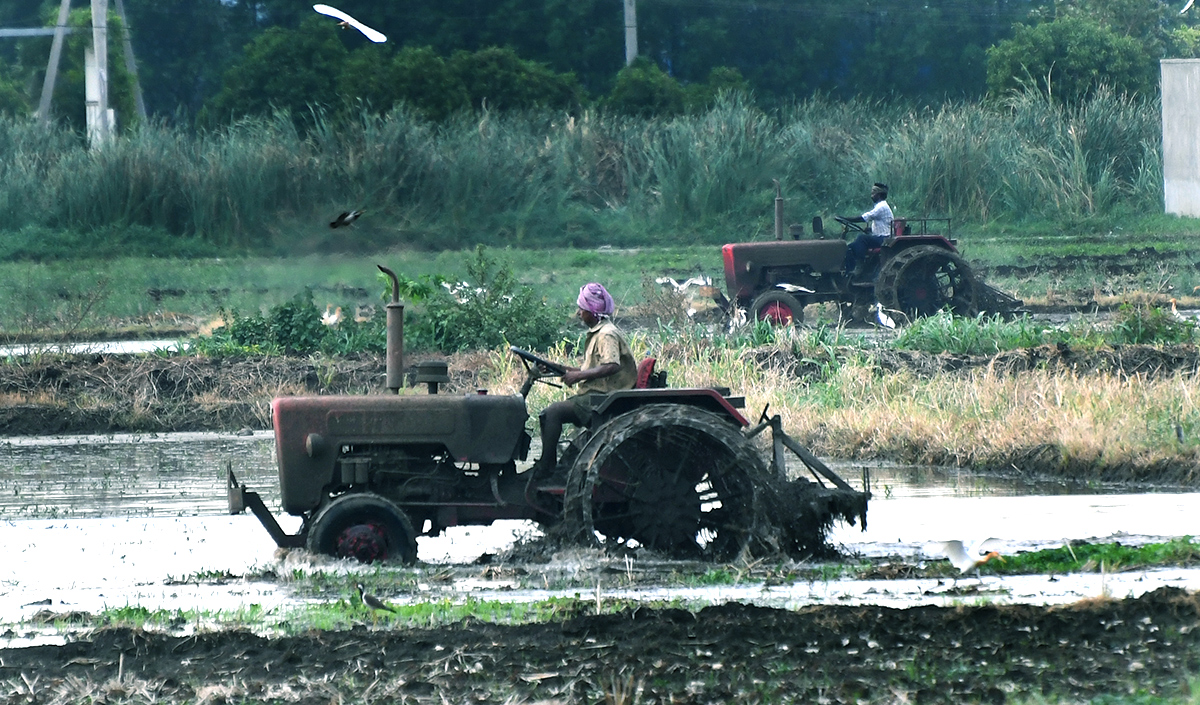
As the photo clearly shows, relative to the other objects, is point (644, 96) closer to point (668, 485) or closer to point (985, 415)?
point (985, 415)

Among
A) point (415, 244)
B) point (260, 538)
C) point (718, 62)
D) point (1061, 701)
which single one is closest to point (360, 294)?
point (415, 244)

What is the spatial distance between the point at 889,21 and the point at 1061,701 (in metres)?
48.3

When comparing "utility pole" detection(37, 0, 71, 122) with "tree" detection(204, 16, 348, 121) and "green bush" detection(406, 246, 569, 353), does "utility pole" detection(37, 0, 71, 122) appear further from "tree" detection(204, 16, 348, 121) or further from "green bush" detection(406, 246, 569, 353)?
"green bush" detection(406, 246, 569, 353)

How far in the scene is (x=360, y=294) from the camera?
78.2 feet

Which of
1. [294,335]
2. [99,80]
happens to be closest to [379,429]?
[294,335]

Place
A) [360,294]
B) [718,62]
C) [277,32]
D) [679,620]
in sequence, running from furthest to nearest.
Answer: [718,62]
[277,32]
[360,294]
[679,620]

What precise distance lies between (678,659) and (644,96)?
32362mm

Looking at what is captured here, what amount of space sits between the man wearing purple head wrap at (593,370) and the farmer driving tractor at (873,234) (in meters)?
11.0

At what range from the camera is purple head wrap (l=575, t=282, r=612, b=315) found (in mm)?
8922

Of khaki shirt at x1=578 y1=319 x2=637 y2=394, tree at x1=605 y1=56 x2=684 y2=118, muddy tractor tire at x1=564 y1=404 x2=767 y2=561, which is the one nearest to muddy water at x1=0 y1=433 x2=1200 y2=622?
muddy tractor tire at x1=564 y1=404 x2=767 y2=561

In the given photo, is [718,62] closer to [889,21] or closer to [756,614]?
[889,21]

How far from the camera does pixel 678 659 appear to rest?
633cm

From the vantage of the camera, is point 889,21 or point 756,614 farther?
point 889,21

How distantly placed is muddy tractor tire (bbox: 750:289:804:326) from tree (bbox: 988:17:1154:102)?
21.9 m
